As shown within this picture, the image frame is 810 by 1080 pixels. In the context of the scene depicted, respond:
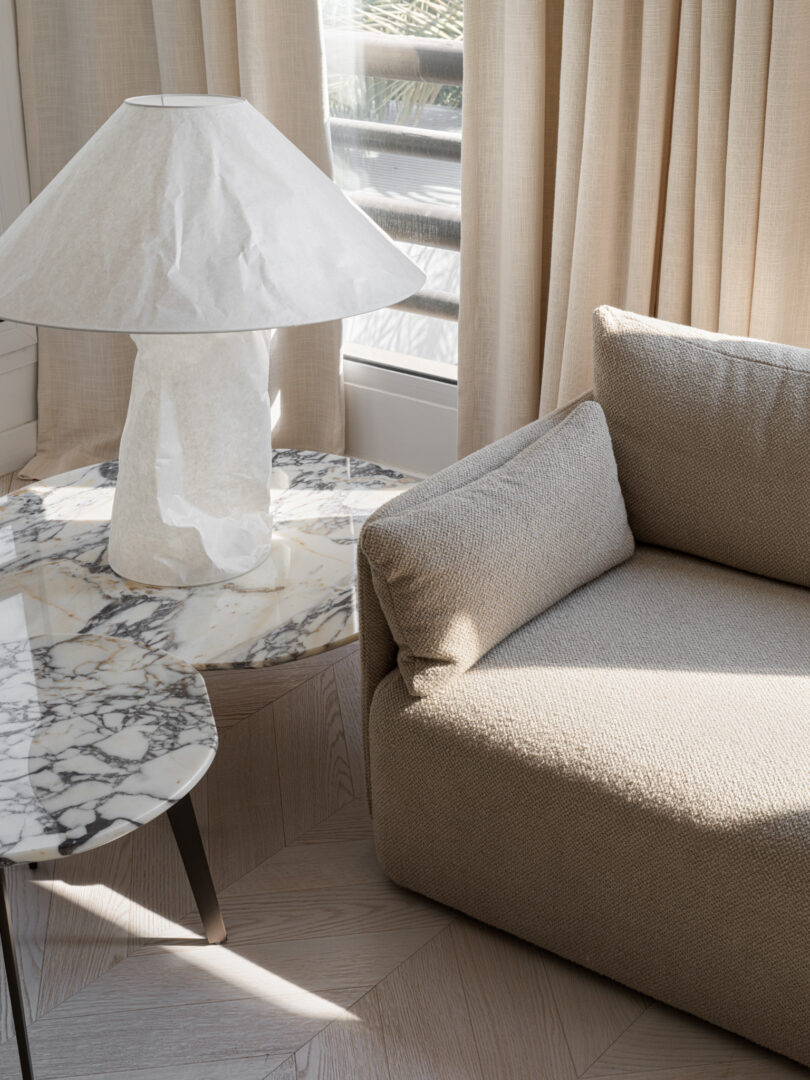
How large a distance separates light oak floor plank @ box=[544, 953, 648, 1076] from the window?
1.70 m

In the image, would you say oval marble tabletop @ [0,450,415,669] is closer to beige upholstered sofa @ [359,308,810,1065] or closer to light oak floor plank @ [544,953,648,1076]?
Answer: beige upholstered sofa @ [359,308,810,1065]

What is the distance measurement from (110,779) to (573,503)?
2.49 ft

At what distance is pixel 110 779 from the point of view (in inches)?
54.4

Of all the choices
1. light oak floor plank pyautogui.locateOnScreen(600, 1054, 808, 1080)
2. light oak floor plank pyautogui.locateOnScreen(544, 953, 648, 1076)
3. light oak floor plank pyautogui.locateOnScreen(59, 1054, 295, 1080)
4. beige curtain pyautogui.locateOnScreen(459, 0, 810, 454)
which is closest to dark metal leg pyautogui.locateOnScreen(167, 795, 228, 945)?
light oak floor plank pyautogui.locateOnScreen(59, 1054, 295, 1080)

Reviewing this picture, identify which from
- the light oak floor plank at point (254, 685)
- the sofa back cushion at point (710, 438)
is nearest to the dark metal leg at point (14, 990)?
the light oak floor plank at point (254, 685)

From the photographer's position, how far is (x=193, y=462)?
5.74 ft

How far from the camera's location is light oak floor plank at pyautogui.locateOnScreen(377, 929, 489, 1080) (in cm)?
148

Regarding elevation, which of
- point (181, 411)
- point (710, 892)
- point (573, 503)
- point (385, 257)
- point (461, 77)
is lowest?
point (710, 892)

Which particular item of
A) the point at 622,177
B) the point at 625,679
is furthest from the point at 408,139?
the point at 625,679

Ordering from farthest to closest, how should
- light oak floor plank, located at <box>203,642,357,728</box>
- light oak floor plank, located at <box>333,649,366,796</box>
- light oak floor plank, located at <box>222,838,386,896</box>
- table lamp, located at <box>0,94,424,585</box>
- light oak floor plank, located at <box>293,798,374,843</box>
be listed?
1. light oak floor plank, located at <box>203,642,357,728</box>
2. light oak floor plank, located at <box>333,649,366,796</box>
3. light oak floor plank, located at <box>293,798,374,843</box>
4. light oak floor plank, located at <box>222,838,386,896</box>
5. table lamp, located at <box>0,94,424,585</box>

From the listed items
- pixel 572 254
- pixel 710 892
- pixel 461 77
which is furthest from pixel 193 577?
pixel 461 77

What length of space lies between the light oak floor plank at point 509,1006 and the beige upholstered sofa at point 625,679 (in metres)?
0.04

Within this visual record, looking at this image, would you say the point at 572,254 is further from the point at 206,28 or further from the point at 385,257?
the point at 206,28

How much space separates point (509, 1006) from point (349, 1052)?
0.22m
